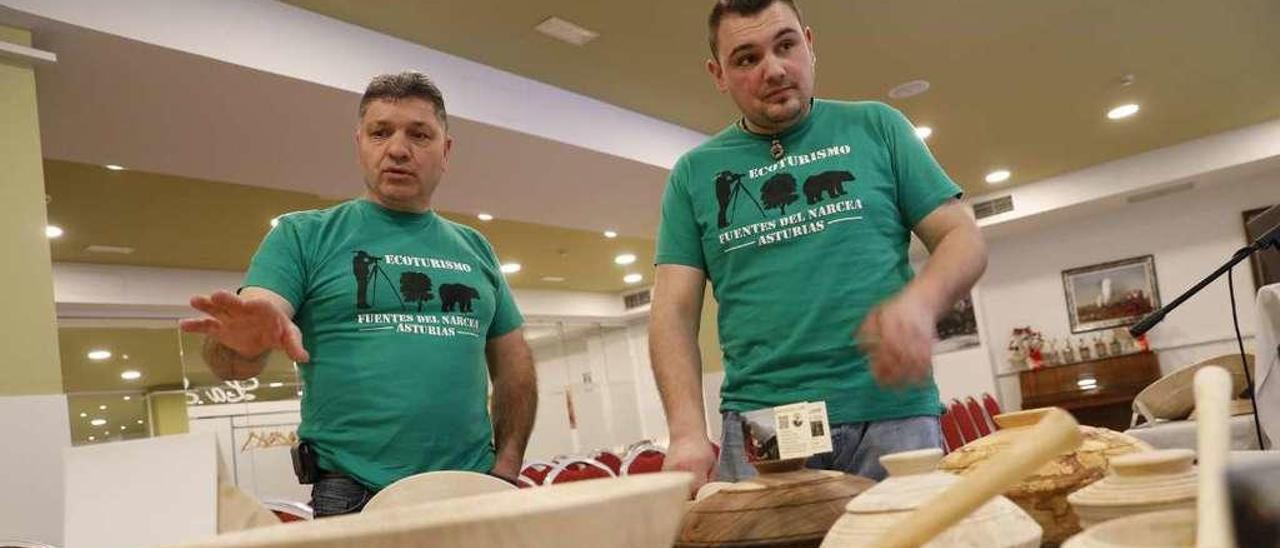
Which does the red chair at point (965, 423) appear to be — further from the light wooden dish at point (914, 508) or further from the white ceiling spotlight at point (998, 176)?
the light wooden dish at point (914, 508)

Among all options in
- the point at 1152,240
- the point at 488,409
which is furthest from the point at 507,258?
the point at 488,409

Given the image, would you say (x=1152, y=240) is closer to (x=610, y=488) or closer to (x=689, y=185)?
(x=689, y=185)

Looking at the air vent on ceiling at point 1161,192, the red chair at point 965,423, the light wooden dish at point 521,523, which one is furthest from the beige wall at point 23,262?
the air vent on ceiling at point 1161,192

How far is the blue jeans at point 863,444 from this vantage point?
142 cm

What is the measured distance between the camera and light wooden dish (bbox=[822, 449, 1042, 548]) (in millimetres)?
542

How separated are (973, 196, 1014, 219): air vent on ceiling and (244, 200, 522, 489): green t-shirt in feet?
34.6

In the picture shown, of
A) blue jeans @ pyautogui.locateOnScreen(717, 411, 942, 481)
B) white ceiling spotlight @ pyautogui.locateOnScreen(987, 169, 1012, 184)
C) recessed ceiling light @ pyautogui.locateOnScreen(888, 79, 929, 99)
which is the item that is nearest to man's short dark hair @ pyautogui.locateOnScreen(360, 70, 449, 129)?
blue jeans @ pyautogui.locateOnScreen(717, 411, 942, 481)

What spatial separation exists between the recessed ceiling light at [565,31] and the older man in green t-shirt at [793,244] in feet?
12.5

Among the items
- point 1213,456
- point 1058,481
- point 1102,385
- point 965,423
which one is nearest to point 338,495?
point 1058,481

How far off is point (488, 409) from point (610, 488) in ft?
5.37

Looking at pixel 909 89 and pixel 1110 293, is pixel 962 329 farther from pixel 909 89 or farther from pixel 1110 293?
pixel 909 89

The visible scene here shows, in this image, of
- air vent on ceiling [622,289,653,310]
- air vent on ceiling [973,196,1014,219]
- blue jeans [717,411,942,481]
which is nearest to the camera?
blue jeans [717,411,942,481]

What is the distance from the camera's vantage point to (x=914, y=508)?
0.56m

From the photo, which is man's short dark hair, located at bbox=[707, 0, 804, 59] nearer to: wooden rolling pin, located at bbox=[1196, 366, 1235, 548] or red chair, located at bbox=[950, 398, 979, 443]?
wooden rolling pin, located at bbox=[1196, 366, 1235, 548]
